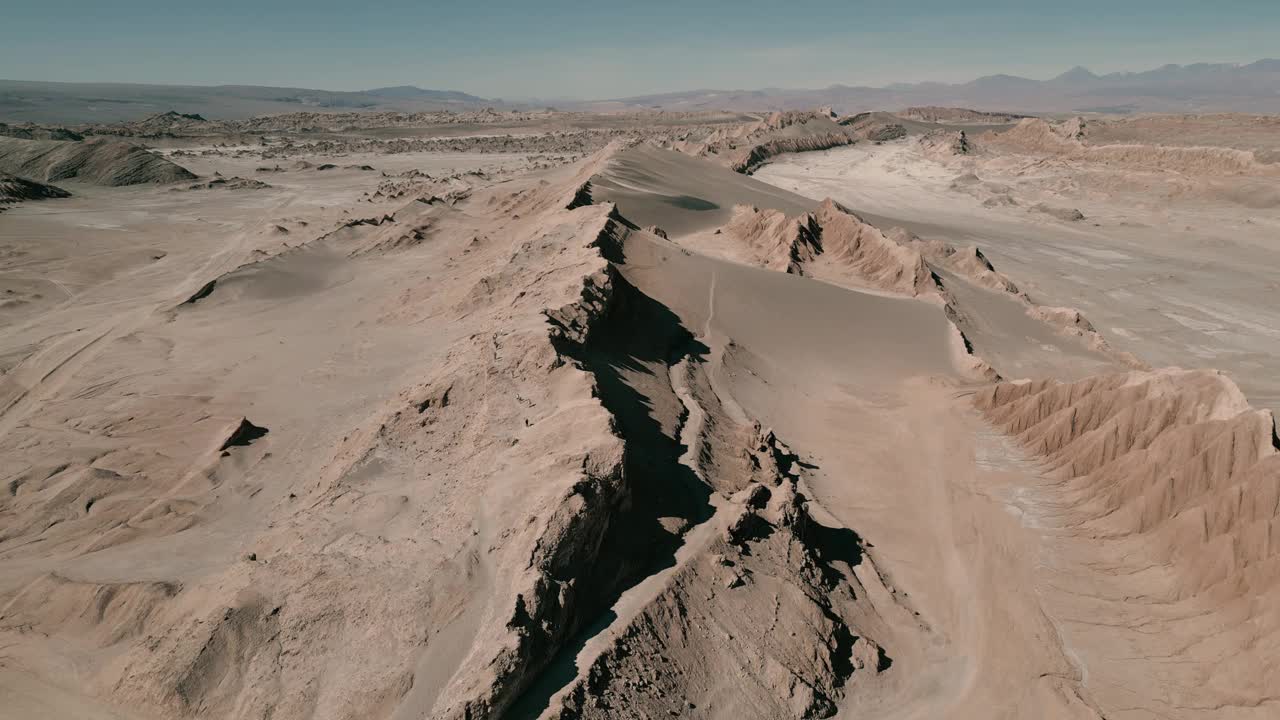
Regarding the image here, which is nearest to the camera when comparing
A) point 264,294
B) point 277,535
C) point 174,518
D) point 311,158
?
point 277,535

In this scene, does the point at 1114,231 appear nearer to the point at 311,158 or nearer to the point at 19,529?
the point at 19,529

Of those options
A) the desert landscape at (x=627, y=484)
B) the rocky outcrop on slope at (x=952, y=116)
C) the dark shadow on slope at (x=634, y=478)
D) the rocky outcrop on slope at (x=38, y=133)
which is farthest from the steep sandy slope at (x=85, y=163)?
the rocky outcrop on slope at (x=952, y=116)

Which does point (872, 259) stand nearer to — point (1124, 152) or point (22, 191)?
point (1124, 152)

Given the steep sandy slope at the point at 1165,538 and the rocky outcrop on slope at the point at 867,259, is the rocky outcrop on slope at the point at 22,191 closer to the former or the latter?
the rocky outcrop on slope at the point at 867,259

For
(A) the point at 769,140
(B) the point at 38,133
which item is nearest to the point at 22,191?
(B) the point at 38,133

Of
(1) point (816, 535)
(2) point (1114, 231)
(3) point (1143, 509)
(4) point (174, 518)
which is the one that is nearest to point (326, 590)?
(4) point (174, 518)
